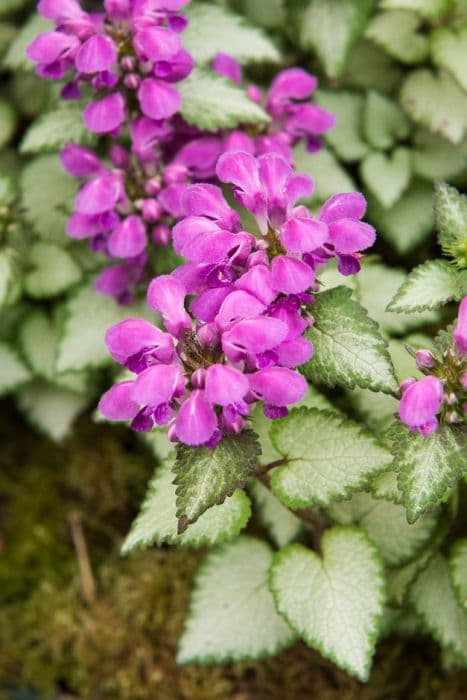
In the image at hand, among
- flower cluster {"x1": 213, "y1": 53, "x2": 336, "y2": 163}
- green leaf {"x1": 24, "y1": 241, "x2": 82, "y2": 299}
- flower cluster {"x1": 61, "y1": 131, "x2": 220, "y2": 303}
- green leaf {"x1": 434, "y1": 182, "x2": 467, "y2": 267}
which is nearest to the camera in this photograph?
green leaf {"x1": 434, "y1": 182, "x2": 467, "y2": 267}

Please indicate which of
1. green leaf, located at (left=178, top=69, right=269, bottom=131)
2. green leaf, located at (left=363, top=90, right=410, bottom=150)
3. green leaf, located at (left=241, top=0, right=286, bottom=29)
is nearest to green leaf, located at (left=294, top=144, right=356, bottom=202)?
green leaf, located at (left=363, top=90, right=410, bottom=150)

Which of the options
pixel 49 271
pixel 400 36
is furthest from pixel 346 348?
pixel 400 36

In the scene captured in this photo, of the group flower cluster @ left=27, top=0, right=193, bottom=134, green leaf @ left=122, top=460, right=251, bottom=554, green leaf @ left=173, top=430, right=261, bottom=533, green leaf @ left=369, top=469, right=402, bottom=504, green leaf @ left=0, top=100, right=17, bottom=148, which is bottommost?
green leaf @ left=122, top=460, right=251, bottom=554

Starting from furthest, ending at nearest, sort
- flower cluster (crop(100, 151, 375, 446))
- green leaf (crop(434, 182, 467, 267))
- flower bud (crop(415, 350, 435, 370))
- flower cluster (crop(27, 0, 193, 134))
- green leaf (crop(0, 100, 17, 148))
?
green leaf (crop(0, 100, 17, 148)) < flower cluster (crop(27, 0, 193, 134)) < green leaf (crop(434, 182, 467, 267)) < flower bud (crop(415, 350, 435, 370)) < flower cluster (crop(100, 151, 375, 446))

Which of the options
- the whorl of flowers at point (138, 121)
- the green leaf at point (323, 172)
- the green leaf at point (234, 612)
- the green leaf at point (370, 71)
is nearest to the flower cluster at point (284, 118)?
the whorl of flowers at point (138, 121)

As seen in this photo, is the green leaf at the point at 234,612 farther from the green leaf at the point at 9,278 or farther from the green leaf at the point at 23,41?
the green leaf at the point at 23,41

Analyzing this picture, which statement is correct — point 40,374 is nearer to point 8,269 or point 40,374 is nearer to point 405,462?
point 8,269

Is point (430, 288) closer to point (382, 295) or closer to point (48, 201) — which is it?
point (382, 295)

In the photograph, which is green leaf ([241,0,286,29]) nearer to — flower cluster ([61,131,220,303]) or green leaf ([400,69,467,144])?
green leaf ([400,69,467,144])
